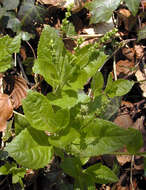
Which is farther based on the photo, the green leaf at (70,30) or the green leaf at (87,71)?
the green leaf at (70,30)

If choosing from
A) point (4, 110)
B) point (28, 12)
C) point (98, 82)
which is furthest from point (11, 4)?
point (98, 82)

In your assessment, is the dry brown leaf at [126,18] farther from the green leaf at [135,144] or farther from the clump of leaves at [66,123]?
the green leaf at [135,144]

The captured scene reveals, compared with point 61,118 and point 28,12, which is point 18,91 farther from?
point 61,118

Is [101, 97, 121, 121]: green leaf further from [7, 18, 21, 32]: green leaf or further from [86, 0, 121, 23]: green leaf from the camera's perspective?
[7, 18, 21, 32]: green leaf

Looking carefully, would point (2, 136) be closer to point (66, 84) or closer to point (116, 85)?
point (66, 84)

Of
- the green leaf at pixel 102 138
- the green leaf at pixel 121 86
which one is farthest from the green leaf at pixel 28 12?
the green leaf at pixel 102 138

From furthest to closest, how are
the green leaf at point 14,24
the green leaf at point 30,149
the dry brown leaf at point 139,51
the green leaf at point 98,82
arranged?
1. the dry brown leaf at point 139,51
2. the green leaf at point 14,24
3. the green leaf at point 98,82
4. the green leaf at point 30,149

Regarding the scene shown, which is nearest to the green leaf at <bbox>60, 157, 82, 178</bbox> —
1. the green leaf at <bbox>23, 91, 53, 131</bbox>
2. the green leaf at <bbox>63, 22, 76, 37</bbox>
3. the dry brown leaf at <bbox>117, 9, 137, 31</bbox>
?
the green leaf at <bbox>23, 91, 53, 131</bbox>
